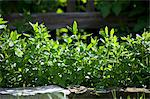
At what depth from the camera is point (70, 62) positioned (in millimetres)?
3412

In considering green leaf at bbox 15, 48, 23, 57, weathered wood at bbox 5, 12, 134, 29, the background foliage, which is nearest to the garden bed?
green leaf at bbox 15, 48, 23, 57

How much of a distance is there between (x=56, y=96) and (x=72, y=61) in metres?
0.41

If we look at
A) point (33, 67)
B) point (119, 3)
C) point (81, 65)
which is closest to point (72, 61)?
point (81, 65)

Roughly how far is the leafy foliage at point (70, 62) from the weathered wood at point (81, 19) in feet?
10.2

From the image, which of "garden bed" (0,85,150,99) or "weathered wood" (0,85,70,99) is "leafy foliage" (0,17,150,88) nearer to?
"garden bed" (0,85,150,99)

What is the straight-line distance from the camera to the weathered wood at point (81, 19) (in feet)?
21.9

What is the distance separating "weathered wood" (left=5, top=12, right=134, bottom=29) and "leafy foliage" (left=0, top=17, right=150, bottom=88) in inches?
123

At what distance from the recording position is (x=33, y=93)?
297 centimetres

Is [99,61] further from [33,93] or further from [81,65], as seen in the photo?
[33,93]

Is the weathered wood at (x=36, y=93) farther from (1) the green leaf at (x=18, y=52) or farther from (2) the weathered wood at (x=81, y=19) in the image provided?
(2) the weathered wood at (x=81, y=19)

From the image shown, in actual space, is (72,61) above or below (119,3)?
below

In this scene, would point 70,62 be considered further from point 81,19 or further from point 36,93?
point 81,19

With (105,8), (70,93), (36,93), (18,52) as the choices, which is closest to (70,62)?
(70,93)

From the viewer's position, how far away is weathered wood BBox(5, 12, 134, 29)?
263 inches
